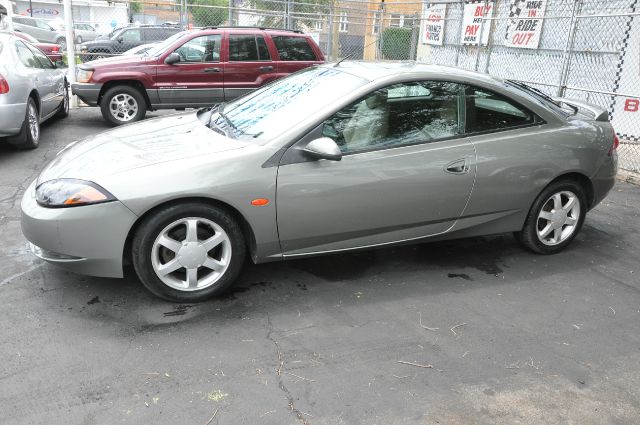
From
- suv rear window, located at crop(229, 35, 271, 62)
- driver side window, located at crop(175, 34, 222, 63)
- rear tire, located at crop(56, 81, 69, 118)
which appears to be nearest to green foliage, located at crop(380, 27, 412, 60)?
suv rear window, located at crop(229, 35, 271, 62)

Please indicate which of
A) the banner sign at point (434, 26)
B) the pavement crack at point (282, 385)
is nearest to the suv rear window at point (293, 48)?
the banner sign at point (434, 26)

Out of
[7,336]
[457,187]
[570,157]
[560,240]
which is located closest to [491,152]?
[457,187]

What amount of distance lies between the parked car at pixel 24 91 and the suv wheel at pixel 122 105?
803 mm

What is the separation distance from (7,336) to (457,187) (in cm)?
306

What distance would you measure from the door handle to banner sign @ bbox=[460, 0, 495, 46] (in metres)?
10.0

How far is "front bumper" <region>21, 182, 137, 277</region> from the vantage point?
3.25 meters

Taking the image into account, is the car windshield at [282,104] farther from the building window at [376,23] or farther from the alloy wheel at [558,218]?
the building window at [376,23]

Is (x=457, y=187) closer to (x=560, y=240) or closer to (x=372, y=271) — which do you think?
(x=372, y=271)

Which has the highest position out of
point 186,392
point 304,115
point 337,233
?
point 304,115

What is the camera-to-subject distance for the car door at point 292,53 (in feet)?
33.5

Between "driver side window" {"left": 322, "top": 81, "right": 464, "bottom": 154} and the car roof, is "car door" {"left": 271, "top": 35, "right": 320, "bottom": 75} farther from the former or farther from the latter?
"driver side window" {"left": 322, "top": 81, "right": 464, "bottom": 154}

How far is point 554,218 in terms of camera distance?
15.0 ft

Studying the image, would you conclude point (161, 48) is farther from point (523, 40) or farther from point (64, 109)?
point (523, 40)

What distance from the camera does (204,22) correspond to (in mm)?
16484
